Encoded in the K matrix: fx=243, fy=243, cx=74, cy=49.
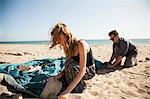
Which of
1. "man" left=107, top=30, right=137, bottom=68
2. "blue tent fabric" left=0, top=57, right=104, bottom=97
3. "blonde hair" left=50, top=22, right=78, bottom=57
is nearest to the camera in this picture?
"blonde hair" left=50, top=22, right=78, bottom=57

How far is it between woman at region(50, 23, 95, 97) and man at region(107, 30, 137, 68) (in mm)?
1103

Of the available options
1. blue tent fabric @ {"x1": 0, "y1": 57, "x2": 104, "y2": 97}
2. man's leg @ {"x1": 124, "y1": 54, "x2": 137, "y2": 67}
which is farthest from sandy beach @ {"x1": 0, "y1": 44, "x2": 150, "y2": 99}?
blue tent fabric @ {"x1": 0, "y1": 57, "x2": 104, "y2": 97}

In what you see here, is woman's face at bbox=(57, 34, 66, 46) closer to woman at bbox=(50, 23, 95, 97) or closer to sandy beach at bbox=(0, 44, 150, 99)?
woman at bbox=(50, 23, 95, 97)

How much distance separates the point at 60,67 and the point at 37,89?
90 cm

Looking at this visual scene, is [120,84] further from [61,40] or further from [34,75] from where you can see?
[61,40]

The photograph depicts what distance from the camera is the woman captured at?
1396mm

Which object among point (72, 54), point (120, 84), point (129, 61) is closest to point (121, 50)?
point (129, 61)

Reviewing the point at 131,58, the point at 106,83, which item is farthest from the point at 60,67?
the point at 131,58

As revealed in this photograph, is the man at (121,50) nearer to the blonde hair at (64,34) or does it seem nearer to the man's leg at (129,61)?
the man's leg at (129,61)

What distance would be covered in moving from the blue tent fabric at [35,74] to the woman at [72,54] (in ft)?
0.80

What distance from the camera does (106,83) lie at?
6.89ft

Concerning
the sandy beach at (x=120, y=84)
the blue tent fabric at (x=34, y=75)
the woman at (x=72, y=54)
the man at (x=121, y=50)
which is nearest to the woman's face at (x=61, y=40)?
the woman at (x=72, y=54)

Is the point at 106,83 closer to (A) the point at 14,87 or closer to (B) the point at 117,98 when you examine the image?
(B) the point at 117,98

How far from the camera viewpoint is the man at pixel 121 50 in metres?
2.68
